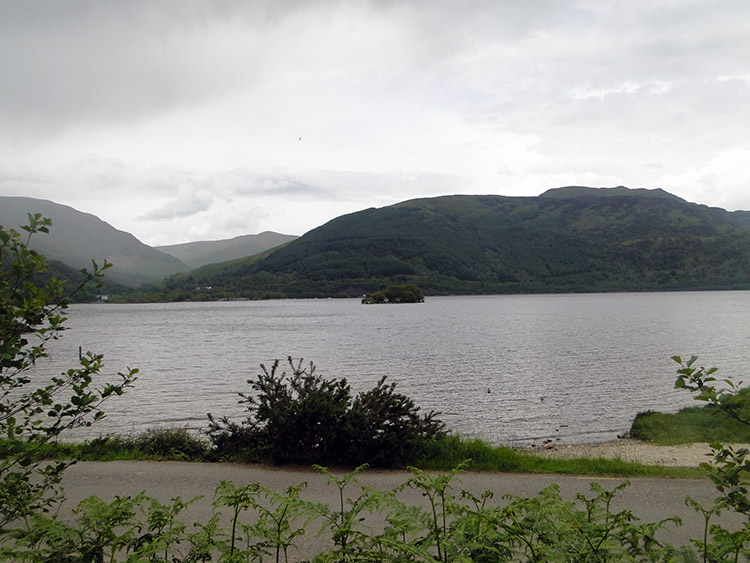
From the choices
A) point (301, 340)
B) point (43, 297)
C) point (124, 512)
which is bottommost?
point (301, 340)

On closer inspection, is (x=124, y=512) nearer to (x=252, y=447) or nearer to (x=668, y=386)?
(x=252, y=447)

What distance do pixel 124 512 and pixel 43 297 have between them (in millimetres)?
1467

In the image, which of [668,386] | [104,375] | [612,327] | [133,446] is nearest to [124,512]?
[133,446]

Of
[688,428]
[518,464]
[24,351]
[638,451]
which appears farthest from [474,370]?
[24,351]

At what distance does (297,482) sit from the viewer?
914 centimetres

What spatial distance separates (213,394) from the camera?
90.8ft

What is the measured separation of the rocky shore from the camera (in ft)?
45.0

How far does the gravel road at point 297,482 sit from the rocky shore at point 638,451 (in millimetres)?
4333

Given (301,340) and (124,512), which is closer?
(124,512)

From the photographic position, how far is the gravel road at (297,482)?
7.94m

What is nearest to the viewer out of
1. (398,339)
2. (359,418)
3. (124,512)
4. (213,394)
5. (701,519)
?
(124,512)

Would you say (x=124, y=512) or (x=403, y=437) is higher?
(x=124, y=512)

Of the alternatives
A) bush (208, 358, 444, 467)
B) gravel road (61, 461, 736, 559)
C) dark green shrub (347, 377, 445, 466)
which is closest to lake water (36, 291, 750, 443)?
dark green shrub (347, 377, 445, 466)

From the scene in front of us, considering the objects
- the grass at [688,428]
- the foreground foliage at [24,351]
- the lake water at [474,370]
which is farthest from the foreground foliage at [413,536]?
the lake water at [474,370]
